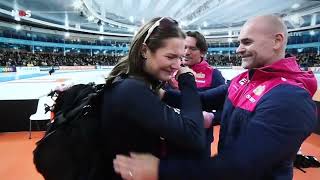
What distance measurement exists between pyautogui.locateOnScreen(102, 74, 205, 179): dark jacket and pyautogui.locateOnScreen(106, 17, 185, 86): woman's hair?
0.41 feet

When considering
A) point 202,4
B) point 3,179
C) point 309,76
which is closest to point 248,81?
point 309,76

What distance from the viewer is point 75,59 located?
1803cm

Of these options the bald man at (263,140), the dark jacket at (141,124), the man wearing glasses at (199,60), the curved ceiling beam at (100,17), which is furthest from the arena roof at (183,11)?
the dark jacket at (141,124)

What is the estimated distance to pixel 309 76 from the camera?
3.18 feet

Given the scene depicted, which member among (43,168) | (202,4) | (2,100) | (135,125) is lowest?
(2,100)

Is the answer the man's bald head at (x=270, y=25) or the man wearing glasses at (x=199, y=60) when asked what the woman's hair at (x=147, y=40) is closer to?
the man's bald head at (x=270, y=25)

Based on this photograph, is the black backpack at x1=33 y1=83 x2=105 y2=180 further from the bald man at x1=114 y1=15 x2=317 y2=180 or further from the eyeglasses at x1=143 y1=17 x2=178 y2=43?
the eyeglasses at x1=143 y1=17 x2=178 y2=43

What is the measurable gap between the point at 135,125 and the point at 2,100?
17.6ft

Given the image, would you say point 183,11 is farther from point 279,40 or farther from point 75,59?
point 75,59

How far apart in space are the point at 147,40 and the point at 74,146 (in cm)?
44

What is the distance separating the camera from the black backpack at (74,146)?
848 mm

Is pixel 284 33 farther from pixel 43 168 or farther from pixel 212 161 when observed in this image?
pixel 43 168

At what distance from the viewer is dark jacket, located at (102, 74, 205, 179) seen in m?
0.82

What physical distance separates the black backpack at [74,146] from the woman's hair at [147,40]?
0.16 meters
